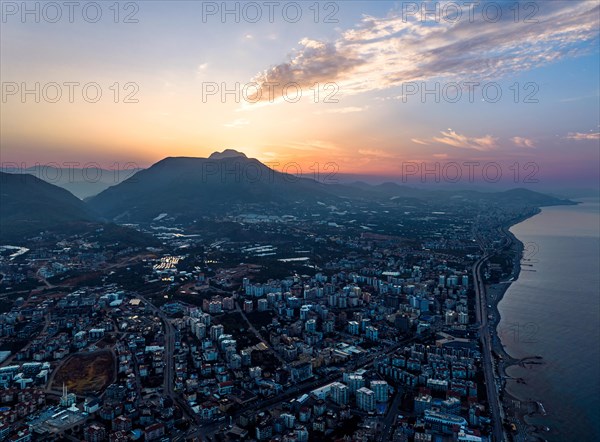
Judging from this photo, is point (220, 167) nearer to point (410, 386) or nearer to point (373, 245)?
point (373, 245)

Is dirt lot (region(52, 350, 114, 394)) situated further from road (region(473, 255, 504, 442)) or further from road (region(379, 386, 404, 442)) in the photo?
road (region(473, 255, 504, 442))

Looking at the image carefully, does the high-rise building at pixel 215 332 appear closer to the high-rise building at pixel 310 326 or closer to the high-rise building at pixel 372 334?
the high-rise building at pixel 310 326

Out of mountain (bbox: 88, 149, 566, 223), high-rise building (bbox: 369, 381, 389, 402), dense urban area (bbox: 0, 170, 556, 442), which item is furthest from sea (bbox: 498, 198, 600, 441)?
mountain (bbox: 88, 149, 566, 223)

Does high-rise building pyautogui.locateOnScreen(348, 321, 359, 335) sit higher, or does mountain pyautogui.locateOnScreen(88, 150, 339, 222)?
mountain pyautogui.locateOnScreen(88, 150, 339, 222)

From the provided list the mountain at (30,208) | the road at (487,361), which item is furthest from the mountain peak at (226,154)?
the road at (487,361)

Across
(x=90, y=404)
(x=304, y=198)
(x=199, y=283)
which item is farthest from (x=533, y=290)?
(x=304, y=198)
